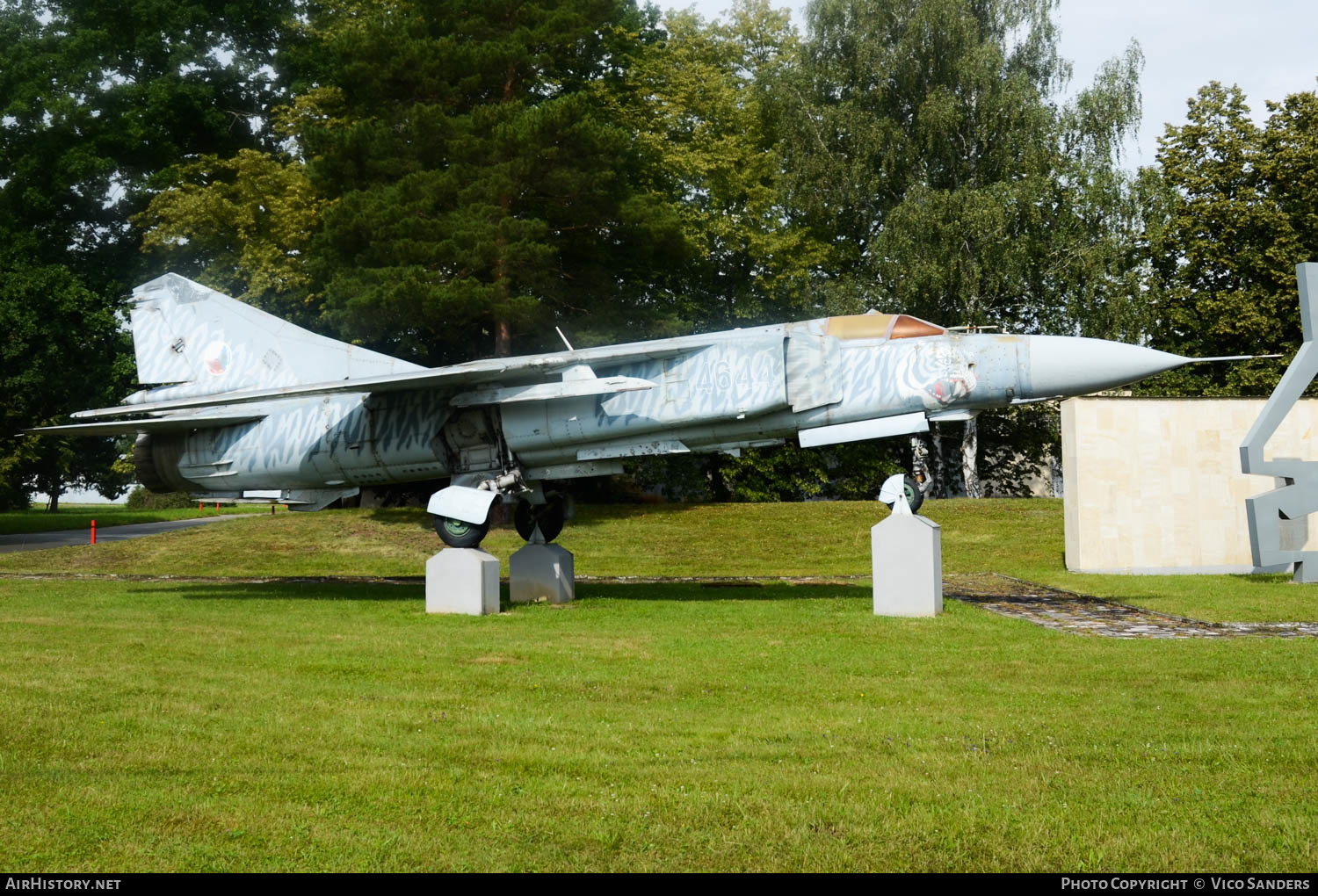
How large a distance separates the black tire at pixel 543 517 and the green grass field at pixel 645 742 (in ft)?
9.92

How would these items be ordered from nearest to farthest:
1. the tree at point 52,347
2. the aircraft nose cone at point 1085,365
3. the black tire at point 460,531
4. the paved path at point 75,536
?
the aircraft nose cone at point 1085,365 < the black tire at point 460,531 < the paved path at point 75,536 < the tree at point 52,347

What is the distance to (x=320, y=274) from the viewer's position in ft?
92.3

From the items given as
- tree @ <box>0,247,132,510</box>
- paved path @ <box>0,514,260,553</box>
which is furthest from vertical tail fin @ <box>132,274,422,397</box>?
tree @ <box>0,247,132,510</box>

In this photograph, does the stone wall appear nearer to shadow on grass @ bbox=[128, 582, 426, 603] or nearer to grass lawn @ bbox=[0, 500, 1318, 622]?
grass lawn @ bbox=[0, 500, 1318, 622]

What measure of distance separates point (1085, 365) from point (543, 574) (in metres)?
7.83

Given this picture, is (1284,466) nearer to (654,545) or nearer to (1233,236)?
(654,545)

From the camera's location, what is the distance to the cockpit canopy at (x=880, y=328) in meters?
14.7

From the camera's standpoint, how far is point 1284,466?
18312 millimetres

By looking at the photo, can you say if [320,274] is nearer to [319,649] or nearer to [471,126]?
[471,126]

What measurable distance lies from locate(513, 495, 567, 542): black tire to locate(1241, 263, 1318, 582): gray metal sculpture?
34.5 feet

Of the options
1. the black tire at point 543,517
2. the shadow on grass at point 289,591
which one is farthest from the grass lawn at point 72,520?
the black tire at point 543,517

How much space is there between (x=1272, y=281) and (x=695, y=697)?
110ft

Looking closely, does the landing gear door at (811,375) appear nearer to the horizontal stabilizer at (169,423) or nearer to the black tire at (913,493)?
the black tire at (913,493)
